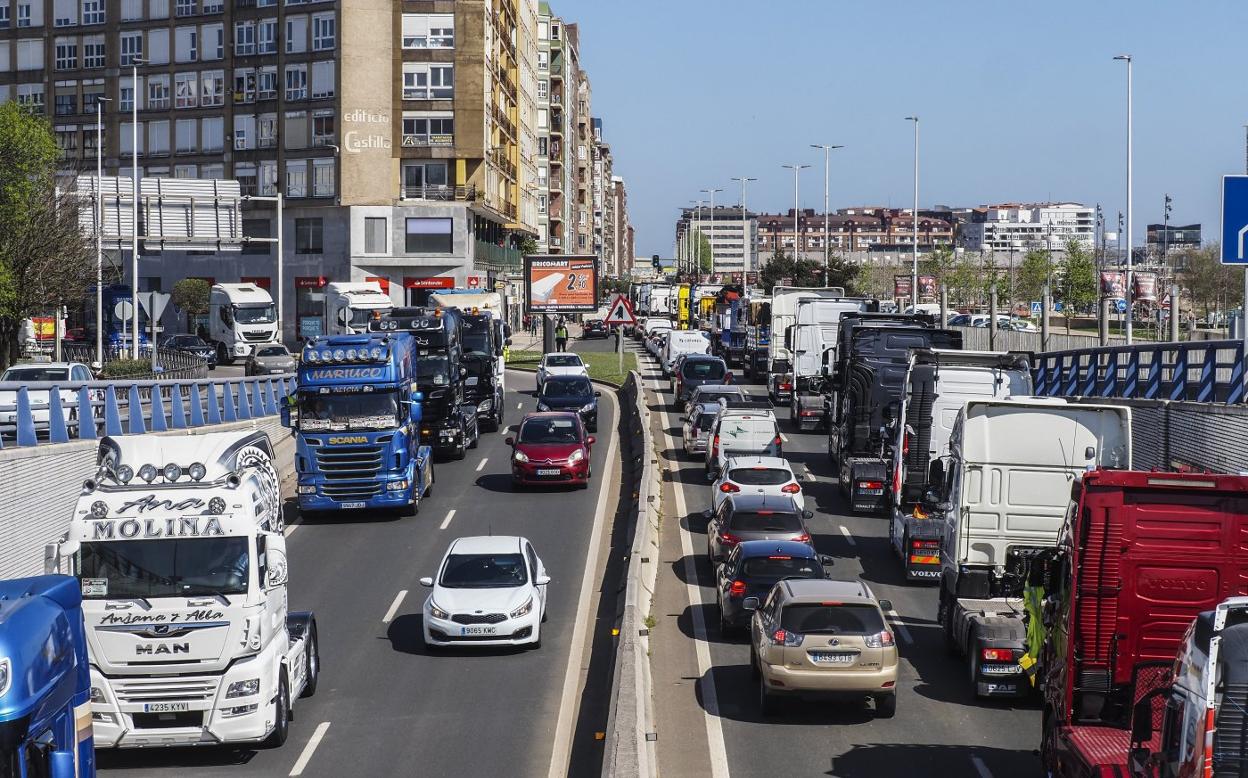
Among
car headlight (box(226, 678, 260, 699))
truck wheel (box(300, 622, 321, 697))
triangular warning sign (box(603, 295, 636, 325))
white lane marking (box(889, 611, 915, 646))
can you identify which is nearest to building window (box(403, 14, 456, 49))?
triangular warning sign (box(603, 295, 636, 325))

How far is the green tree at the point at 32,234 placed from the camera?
47.9 meters

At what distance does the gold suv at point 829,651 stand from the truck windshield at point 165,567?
5.98 meters

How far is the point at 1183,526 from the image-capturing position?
42.3 feet

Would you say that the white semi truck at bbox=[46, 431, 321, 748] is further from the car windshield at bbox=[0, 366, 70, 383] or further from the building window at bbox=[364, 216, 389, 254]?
the building window at bbox=[364, 216, 389, 254]

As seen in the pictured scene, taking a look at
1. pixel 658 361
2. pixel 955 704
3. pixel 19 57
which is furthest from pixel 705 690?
pixel 19 57

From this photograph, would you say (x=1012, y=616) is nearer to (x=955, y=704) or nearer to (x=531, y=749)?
(x=955, y=704)

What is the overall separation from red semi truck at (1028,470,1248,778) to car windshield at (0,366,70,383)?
3039cm

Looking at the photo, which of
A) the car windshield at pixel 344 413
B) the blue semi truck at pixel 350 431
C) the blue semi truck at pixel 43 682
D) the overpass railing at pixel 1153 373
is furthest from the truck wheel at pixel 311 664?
the overpass railing at pixel 1153 373

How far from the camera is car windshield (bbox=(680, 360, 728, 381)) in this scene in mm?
52531

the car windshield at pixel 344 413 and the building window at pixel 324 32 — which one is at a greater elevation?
the building window at pixel 324 32

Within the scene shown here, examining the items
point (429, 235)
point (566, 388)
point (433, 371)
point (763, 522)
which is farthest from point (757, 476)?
point (429, 235)

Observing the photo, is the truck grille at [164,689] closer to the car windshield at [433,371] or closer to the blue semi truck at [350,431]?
the blue semi truck at [350,431]

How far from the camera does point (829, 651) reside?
Result: 16.6 meters

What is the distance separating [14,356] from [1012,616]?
148 ft
